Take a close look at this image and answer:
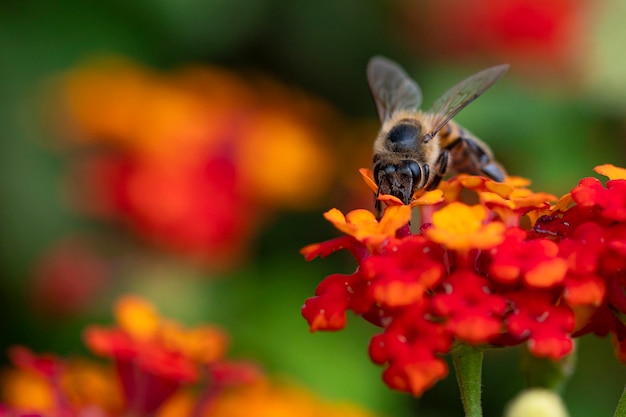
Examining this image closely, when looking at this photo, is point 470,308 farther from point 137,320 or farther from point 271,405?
point 271,405

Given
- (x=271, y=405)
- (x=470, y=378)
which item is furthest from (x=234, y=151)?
(x=470, y=378)

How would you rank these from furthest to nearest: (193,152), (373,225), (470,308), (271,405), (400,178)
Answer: (193,152)
(271,405)
(400,178)
(373,225)
(470,308)

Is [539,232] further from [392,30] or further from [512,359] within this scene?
[392,30]

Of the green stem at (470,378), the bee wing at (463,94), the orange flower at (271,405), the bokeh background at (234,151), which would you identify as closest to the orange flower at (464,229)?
the green stem at (470,378)

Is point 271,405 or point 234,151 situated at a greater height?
point 234,151

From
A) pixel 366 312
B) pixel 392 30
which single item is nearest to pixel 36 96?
pixel 392 30

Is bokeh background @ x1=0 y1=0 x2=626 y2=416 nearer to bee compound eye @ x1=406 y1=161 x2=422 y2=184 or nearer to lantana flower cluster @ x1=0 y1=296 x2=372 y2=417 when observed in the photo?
lantana flower cluster @ x1=0 y1=296 x2=372 y2=417
